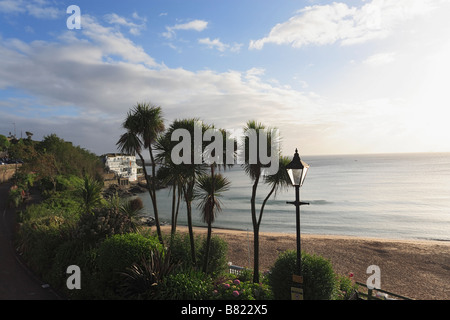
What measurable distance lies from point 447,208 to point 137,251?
2445 inches

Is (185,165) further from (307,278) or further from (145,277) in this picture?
(307,278)

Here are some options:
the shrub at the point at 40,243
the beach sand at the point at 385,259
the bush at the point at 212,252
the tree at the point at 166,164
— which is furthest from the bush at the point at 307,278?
the shrub at the point at 40,243

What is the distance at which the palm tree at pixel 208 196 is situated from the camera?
35.5ft

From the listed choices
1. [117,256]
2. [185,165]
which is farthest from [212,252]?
[117,256]

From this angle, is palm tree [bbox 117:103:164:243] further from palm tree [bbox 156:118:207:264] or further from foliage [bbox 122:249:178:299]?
foliage [bbox 122:249:178:299]

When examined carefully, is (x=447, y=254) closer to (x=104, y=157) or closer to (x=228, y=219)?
(x=228, y=219)

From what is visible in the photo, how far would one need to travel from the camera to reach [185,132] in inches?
428

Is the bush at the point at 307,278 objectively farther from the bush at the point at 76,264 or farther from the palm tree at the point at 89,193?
the palm tree at the point at 89,193

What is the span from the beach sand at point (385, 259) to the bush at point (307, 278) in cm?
718

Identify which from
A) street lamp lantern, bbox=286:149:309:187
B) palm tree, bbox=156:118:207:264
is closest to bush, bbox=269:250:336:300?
street lamp lantern, bbox=286:149:309:187

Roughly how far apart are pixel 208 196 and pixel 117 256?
174 inches

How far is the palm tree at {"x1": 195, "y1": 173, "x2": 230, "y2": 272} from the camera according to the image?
10812 millimetres

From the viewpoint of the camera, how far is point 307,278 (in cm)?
735

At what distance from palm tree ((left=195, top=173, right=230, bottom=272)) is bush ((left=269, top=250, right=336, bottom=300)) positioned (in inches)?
142
